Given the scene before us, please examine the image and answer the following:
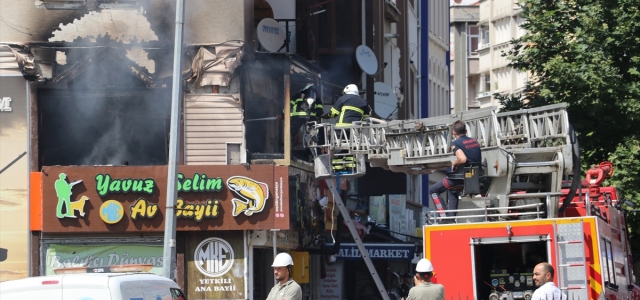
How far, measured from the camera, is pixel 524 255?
50.5 feet

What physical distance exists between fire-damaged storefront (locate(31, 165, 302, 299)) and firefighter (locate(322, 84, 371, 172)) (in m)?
1.08

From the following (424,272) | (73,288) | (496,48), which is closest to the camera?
(73,288)

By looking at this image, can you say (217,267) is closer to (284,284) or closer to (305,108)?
(305,108)

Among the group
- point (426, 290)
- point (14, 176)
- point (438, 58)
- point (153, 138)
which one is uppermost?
point (438, 58)

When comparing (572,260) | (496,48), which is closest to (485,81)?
(496,48)

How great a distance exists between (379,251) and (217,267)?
19.5 ft

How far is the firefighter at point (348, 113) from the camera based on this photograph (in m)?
19.9

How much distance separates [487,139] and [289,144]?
5.41m

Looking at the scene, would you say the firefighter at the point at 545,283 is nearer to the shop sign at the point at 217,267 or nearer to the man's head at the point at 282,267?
the man's head at the point at 282,267

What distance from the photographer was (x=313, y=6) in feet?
81.6

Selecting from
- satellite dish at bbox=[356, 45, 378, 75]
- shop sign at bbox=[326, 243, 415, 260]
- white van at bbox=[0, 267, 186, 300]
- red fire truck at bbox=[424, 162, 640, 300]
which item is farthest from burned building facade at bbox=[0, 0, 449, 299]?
white van at bbox=[0, 267, 186, 300]

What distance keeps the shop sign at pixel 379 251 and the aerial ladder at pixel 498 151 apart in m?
6.24

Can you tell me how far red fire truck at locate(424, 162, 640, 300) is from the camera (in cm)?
1367

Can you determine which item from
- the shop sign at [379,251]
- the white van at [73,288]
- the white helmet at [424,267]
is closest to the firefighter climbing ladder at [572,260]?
the white helmet at [424,267]
